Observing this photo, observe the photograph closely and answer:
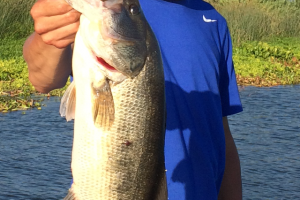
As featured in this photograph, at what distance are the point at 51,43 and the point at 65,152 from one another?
5758mm

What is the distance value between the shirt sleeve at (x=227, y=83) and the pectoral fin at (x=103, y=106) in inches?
46.2

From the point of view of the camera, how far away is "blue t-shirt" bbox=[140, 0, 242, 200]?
257 cm

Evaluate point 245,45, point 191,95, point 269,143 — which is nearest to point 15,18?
point 245,45

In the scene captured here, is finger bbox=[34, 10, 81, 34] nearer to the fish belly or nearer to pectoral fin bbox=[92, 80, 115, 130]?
the fish belly

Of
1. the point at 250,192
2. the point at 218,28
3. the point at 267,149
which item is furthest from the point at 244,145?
the point at 218,28

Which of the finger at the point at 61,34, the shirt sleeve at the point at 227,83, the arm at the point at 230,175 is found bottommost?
the arm at the point at 230,175

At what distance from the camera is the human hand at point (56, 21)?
1.81 meters

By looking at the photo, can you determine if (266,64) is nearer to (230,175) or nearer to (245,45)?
(245,45)

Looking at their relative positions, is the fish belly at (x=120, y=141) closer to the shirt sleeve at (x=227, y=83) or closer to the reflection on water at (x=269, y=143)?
the shirt sleeve at (x=227, y=83)

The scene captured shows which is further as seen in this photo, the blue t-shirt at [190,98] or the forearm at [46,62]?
the blue t-shirt at [190,98]

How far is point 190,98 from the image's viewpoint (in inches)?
103

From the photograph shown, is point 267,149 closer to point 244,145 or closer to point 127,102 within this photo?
point 244,145

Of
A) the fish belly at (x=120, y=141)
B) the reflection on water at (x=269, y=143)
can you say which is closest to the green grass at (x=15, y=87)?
the reflection on water at (x=269, y=143)

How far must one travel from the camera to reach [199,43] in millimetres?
2656
